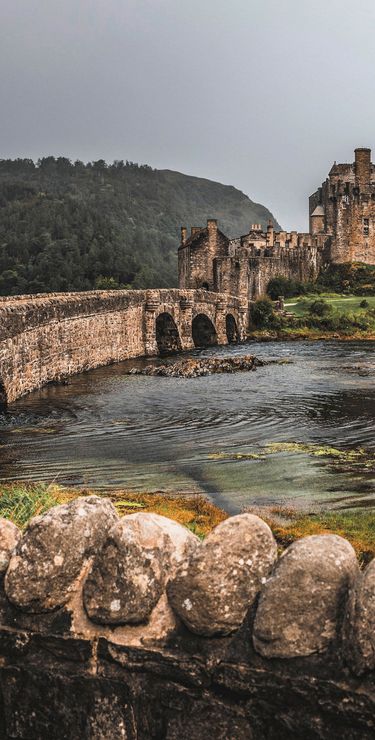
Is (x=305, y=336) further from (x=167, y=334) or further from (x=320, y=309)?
(x=167, y=334)

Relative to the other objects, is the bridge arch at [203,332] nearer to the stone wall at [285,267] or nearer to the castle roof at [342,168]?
the stone wall at [285,267]

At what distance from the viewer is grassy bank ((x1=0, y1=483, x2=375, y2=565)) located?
27.7 ft

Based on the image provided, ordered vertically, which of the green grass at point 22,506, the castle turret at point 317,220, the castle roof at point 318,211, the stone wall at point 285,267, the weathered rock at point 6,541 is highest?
the castle roof at point 318,211

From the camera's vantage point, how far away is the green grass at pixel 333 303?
188 ft

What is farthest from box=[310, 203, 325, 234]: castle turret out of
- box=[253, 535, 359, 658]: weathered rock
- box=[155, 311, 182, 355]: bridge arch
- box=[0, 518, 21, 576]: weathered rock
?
box=[253, 535, 359, 658]: weathered rock

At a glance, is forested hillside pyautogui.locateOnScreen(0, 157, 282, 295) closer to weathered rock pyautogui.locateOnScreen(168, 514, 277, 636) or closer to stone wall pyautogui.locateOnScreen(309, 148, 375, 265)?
stone wall pyautogui.locateOnScreen(309, 148, 375, 265)

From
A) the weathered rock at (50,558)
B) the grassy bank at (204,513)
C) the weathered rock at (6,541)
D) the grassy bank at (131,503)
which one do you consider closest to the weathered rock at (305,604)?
the weathered rock at (50,558)

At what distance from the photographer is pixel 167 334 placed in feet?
145

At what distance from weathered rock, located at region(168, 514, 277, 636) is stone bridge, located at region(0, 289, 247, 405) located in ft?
59.6

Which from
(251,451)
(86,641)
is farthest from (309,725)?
(251,451)

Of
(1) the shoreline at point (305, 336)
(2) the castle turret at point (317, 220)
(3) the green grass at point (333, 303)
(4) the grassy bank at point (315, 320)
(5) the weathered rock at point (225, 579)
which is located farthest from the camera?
(2) the castle turret at point (317, 220)

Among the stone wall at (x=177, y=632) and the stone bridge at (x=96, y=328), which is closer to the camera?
the stone wall at (x=177, y=632)

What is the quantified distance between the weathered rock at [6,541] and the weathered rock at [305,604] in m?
1.17

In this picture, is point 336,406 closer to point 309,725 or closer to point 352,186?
point 309,725
